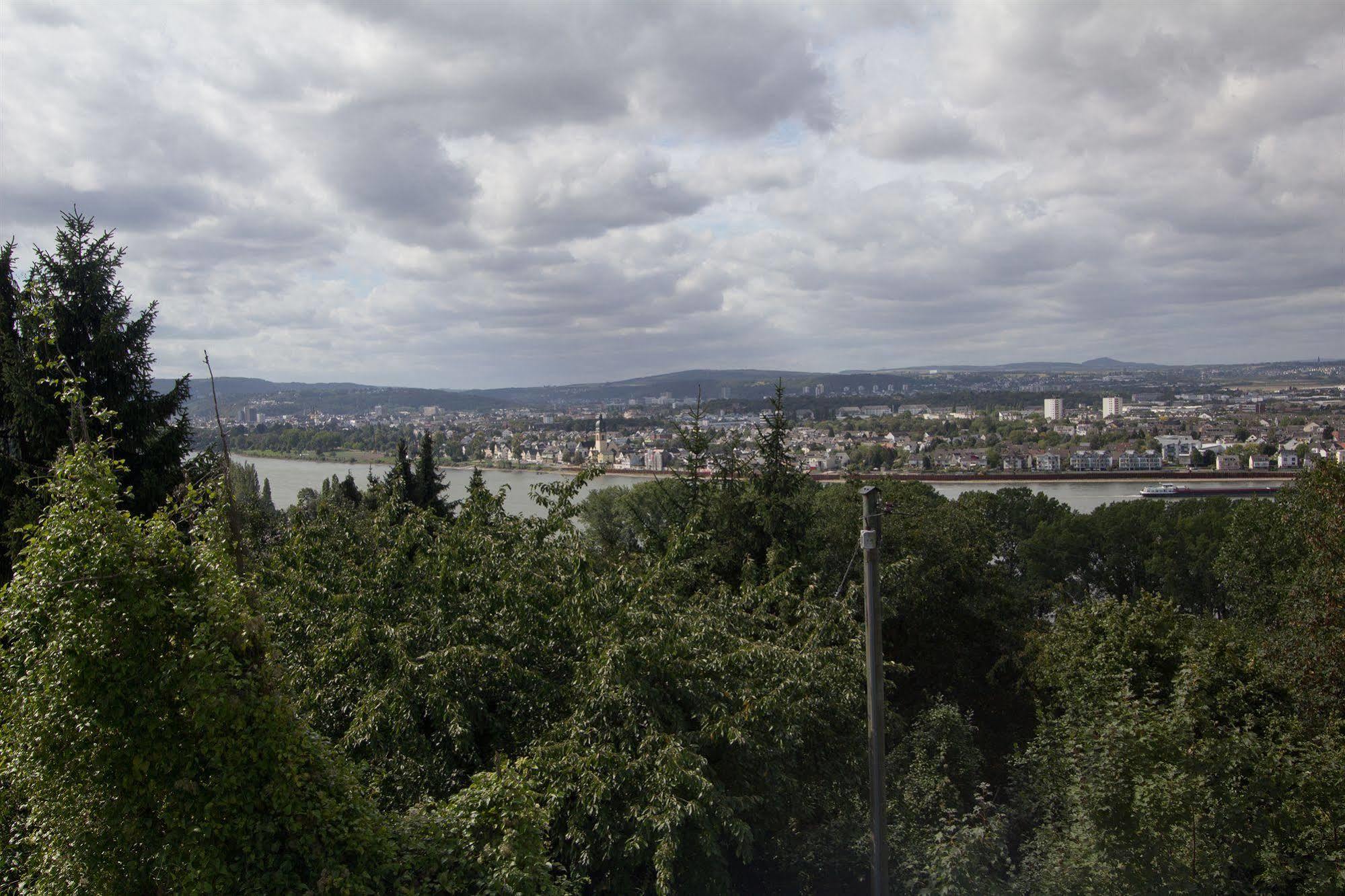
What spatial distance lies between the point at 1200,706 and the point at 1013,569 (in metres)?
22.6

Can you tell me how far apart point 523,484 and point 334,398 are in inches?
3311

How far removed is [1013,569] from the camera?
2891 centimetres

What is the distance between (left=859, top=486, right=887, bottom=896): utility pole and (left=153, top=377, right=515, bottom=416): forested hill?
10585 centimetres

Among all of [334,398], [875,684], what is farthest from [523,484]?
[334,398]

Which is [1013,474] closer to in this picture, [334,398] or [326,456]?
[326,456]

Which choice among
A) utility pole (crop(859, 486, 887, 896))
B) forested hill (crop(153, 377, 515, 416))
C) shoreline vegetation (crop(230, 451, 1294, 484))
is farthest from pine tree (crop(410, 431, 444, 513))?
forested hill (crop(153, 377, 515, 416))

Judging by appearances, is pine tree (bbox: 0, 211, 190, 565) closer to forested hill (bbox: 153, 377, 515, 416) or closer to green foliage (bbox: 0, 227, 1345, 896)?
green foliage (bbox: 0, 227, 1345, 896)

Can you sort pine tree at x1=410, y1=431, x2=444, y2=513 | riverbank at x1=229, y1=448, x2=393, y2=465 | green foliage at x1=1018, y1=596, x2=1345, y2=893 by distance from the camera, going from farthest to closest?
riverbank at x1=229, y1=448, x2=393, y2=465 → pine tree at x1=410, y1=431, x2=444, y2=513 → green foliage at x1=1018, y1=596, x2=1345, y2=893

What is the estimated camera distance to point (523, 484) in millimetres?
58500

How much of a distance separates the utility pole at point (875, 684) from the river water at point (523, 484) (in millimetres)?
40842

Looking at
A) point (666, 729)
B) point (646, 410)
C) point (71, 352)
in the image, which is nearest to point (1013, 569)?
point (666, 729)

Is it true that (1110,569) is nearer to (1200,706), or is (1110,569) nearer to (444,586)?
(1200,706)

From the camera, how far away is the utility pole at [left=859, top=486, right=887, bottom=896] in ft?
16.5

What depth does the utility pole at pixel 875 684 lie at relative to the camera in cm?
502
